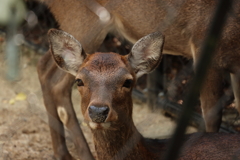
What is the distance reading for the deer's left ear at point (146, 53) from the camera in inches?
117

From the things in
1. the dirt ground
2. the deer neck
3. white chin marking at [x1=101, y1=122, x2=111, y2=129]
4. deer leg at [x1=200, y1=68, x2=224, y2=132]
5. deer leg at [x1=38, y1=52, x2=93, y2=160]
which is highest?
white chin marking at [x1=101, y1=122, x2=111, y2=129]

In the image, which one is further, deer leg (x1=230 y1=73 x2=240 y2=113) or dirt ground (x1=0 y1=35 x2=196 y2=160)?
dirt ground (x1=0 y1=35 x2=196 y2=160)

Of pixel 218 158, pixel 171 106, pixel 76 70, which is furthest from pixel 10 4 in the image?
pixel 218 158

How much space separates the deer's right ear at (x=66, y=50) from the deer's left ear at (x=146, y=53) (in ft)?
1.26

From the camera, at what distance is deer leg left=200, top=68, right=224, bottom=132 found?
381 cm

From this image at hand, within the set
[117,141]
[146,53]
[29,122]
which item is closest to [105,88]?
[117,141]

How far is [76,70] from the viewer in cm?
318

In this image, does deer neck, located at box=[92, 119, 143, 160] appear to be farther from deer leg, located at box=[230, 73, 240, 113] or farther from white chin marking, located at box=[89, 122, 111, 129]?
deer leg, located at box=[230, 73, 240, 113]

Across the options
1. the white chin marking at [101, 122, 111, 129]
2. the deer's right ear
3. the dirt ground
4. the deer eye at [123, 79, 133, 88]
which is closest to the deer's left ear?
the deer eye at [123, 79, 133, 88]

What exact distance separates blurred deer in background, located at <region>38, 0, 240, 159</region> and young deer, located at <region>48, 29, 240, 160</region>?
0.83 metres

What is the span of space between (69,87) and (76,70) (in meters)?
1.03

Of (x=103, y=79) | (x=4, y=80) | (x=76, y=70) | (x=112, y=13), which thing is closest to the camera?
(x=103, y=79)

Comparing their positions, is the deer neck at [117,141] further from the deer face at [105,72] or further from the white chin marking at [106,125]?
the white chin marking at [106,125]

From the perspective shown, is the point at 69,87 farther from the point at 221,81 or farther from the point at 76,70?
the point at 221,81
